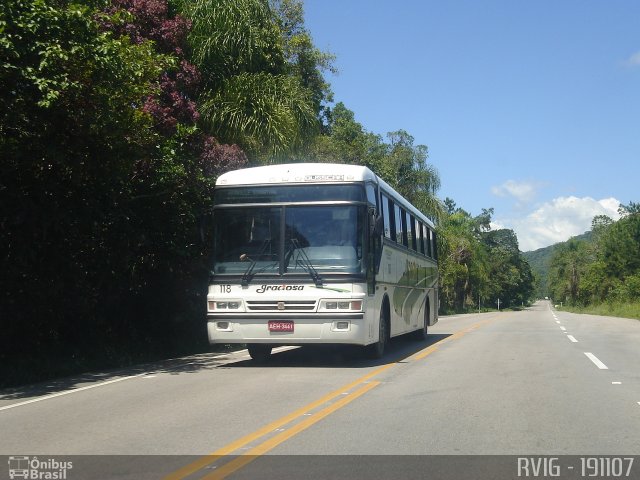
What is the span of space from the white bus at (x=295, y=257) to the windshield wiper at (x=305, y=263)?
17 millimetres

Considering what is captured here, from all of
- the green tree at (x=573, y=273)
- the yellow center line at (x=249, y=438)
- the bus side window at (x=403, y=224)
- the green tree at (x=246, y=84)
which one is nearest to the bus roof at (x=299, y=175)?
the bus side window at (x=403, y=224)

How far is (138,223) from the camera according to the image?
16047 millimetres

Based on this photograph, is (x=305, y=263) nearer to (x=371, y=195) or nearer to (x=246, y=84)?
(x=371, y=195)

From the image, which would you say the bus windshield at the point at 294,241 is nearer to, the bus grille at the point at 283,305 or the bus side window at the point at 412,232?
the bus grille at the point at 283,305

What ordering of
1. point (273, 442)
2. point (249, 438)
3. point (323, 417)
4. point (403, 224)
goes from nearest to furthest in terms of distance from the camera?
point (273, 442)
point (249, 438)
point (323, 417)
point (403, 224)

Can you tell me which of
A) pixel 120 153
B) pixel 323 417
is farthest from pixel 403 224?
pixel 323 417

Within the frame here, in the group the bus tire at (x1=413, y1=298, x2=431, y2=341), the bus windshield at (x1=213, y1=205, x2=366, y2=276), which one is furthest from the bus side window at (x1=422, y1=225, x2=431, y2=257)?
the bus windshield at (x1=213, y1=205, x2=366, y2=276)

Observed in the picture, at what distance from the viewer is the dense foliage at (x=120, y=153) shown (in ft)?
37.7

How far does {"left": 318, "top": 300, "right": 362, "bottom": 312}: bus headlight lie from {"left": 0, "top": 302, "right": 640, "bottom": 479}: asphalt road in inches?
42.4

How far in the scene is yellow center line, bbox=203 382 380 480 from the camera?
6109 millimetres

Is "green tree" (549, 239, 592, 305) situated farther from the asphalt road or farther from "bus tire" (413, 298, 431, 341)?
the asphalt road

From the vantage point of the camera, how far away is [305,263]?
12875mm

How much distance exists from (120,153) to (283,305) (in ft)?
13.0
